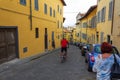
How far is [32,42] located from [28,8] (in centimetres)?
319

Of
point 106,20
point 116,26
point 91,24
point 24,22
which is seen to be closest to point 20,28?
point 24,22

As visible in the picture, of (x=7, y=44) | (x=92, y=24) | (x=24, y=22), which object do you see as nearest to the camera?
(x=7, y=44)

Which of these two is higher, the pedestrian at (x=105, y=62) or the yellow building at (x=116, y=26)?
the yellow building at (x=116, y=26)

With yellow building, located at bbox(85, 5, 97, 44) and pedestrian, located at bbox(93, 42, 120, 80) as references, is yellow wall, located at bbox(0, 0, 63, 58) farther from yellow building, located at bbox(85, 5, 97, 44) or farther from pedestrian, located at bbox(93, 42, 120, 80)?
yellow building, located at bbox(85, 5, 97, 44)

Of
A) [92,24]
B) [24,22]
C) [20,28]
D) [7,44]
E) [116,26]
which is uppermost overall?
[92,24]

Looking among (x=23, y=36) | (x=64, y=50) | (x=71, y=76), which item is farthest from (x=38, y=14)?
(x=71, y=76)

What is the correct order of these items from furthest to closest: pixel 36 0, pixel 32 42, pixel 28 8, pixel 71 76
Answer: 1. pixel 36 0
2. pixel 32 42
3. pixel 28 8
4. pixel 71 76

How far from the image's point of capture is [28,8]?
15.7 m

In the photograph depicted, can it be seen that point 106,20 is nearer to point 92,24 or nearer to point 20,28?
point 20,28

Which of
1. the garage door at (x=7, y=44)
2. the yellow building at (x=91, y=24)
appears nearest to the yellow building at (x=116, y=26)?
the garage door at (x=7, y=44)

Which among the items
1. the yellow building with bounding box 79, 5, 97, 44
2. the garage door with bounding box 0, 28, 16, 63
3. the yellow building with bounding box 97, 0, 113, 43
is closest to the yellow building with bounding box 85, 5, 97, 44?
the yellow building with bounding box 79, 5, 97, 44

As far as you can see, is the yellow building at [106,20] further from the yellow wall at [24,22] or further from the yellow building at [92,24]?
the yellow wall at [24,22]

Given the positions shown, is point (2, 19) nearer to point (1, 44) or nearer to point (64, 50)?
point (1, 44)

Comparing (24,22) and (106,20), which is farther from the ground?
(106,20)
